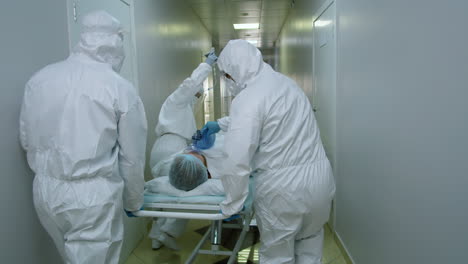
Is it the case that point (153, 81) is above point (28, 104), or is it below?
above

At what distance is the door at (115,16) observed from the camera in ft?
6.21

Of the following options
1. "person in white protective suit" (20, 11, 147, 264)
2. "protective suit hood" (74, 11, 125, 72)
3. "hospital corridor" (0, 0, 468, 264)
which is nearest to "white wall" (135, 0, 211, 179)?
"hospital corridor" (0, 0, 468, 264)

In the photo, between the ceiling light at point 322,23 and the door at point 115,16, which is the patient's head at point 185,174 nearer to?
the door at point 115,16

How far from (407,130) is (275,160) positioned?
608 millimetres

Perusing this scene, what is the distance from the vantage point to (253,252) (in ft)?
8.89

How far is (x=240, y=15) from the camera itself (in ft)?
20.9

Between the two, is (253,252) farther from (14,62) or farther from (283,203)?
(14,62)

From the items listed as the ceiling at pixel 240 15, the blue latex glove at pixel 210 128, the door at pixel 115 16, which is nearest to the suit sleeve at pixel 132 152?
the door at pixel 115 16

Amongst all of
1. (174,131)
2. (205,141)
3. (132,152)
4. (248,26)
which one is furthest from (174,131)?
(248,26)

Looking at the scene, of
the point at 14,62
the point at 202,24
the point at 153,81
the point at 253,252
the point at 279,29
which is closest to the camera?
the point at 14,62

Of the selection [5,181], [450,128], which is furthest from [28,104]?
[450,128]

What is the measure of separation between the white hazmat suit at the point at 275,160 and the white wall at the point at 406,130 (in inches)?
14.5

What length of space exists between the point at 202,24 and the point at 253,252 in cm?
553

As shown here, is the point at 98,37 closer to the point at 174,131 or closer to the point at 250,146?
the point at 250,146
